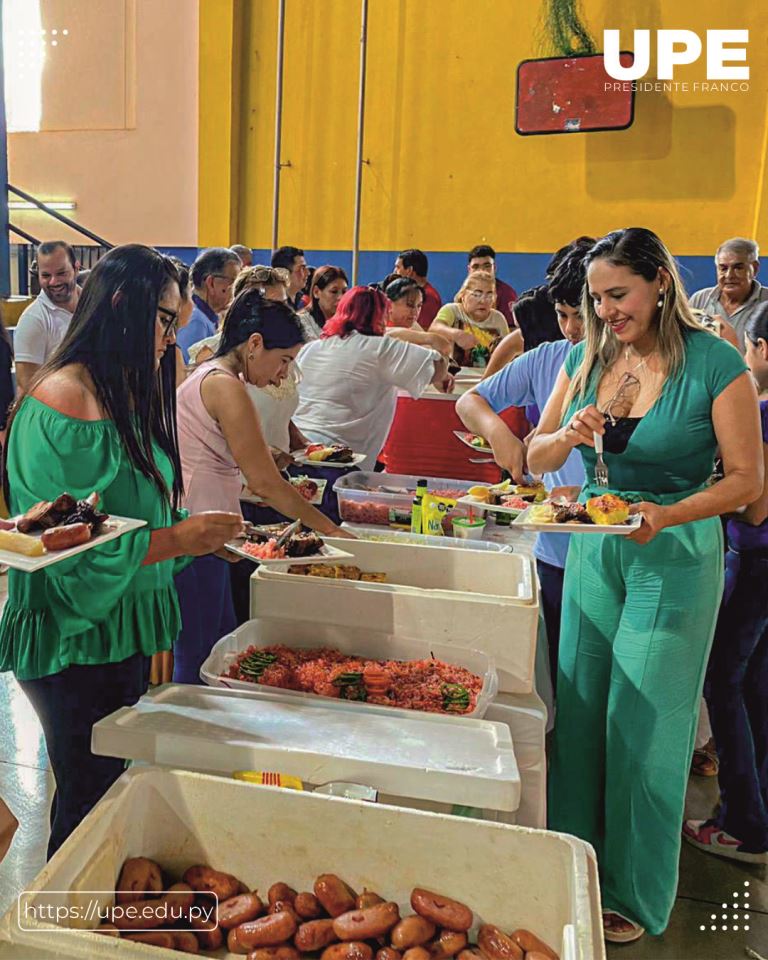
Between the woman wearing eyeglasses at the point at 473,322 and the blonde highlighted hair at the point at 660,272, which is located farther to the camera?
the woman wearing eyeglasses at the point at 473,322

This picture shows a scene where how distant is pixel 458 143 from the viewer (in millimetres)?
7574

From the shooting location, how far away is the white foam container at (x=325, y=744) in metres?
1.24

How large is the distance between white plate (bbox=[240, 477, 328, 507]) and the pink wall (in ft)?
20.0

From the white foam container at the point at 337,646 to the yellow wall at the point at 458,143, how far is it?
6.06 metres

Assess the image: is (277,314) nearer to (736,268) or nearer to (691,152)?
(736,268)

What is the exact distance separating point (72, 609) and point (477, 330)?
4.13 meters

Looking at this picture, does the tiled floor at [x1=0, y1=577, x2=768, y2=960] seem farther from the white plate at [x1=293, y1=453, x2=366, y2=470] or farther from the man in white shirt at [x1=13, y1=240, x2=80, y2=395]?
the man in white shirt at [x1=13, y1=240, x2=80, y2=395]

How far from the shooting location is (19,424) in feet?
5.00

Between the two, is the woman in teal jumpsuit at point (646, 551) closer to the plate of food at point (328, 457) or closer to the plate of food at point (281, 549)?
the plate of food at point (281, 549)

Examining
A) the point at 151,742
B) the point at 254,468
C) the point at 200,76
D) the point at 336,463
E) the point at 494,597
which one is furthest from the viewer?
the point at 200,76

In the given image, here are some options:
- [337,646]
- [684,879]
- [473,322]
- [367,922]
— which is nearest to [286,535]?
[337,646]

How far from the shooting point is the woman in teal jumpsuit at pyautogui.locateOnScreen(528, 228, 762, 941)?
180cm

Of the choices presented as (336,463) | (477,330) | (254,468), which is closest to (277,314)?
(254,468)

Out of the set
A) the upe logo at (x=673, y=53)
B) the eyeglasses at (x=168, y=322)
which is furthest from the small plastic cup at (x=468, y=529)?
the upe logo at (x=673, y=53)
